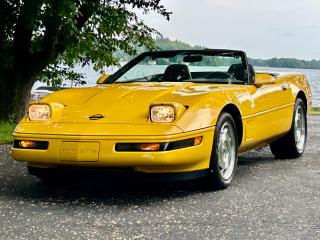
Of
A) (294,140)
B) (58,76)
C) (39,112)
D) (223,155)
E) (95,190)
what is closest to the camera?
(39,112)

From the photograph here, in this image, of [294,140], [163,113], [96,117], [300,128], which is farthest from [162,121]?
[300,128]

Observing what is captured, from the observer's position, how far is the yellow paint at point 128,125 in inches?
190

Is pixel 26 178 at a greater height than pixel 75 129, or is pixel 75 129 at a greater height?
pixel 75 129

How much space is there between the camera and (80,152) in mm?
4848

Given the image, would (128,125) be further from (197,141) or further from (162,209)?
(162,209)

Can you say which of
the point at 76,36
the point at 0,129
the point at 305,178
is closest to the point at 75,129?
the point at 305,178

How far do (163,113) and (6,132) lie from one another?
560 centimetres

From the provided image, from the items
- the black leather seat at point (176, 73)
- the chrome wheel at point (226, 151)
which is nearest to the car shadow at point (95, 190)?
the chrome wheel at point (226, 151)

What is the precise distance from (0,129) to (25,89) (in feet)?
6.28

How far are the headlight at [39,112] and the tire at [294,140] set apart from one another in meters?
3.15

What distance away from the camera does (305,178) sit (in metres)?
6.20

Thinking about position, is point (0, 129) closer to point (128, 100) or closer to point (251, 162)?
point (251, 162)

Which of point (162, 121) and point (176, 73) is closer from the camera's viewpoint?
point (162, 121)

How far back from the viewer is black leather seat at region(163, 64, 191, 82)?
20.5 feet
